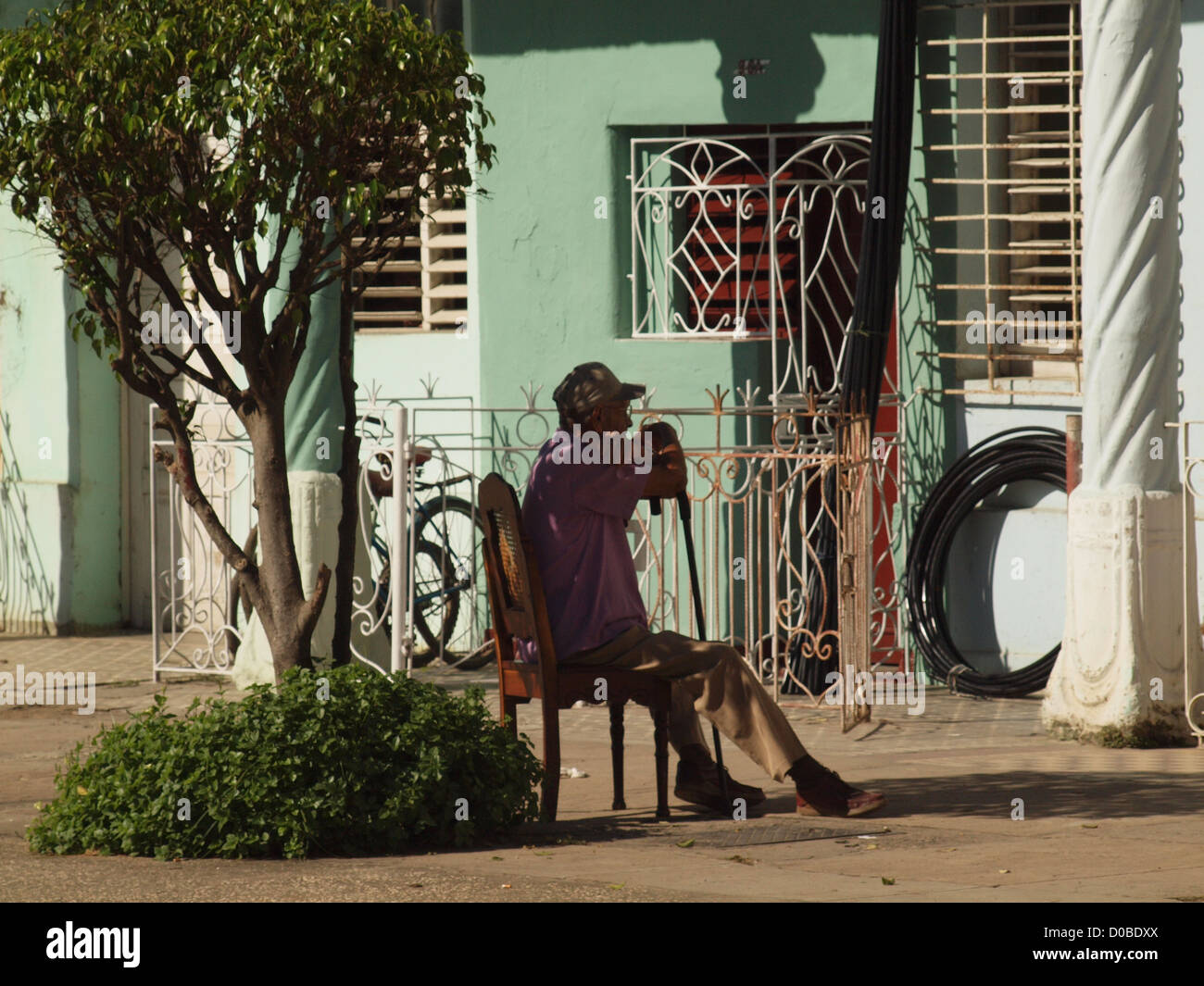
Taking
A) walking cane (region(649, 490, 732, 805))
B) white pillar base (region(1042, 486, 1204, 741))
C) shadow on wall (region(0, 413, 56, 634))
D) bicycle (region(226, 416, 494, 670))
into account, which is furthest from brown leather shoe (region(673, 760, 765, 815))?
shadow on wall (region(0, 413, 56, 634))

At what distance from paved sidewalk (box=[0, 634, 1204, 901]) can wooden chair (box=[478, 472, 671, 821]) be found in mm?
316

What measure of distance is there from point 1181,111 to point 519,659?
5.38 m

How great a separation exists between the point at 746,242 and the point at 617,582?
211 inches

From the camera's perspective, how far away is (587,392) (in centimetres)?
769

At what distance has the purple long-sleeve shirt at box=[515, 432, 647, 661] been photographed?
7562 millimetres

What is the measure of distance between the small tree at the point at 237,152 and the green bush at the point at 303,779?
435mm

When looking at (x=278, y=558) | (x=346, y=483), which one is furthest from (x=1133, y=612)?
(x=278, y=558)

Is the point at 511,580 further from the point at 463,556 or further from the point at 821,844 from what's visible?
the point at 463,556

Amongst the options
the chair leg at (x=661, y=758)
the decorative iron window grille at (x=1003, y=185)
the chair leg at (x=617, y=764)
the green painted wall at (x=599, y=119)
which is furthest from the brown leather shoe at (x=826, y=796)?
the green painted wall at (x=599, y=119)

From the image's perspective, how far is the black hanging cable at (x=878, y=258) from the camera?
37.1 feet

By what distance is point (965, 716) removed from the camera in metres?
10.7

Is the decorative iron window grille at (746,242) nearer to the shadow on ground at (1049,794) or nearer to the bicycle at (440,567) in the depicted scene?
the bicycle at (440,567)

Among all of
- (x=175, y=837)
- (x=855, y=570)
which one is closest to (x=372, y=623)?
(x=855, y=570)

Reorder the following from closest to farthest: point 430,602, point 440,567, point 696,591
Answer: point 696,591, point 430,602, point 440,567
